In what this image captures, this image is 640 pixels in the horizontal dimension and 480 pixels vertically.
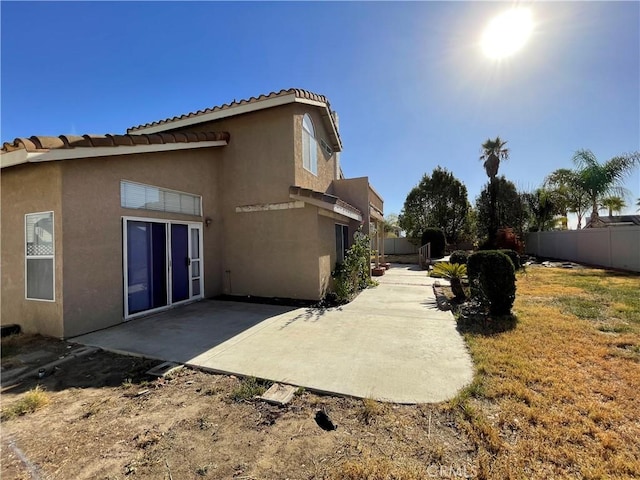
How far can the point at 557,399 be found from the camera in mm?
3645

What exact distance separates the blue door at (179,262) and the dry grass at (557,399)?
7.89m

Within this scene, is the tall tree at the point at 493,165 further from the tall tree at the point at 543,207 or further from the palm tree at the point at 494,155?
the tall tree at the point at 543,207

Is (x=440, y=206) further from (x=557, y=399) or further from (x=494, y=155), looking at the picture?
(x=557, y=399)

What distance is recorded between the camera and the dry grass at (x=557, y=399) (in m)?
2.66

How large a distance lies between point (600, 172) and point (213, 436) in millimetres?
29716

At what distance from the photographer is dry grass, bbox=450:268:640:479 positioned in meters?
2.66

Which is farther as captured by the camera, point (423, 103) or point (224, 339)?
point (423, 103)

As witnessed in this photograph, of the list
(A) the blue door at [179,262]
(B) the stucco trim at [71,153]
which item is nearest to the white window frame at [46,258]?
(B) the stucco trim at [71,153]

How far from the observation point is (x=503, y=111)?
11406mm

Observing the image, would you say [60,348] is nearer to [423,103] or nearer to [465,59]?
[465,59]

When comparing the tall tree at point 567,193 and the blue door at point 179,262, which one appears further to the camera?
the tall tree at point 567,193

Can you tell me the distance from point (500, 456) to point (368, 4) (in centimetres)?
1029

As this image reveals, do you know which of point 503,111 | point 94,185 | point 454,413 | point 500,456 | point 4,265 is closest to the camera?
point 500,456

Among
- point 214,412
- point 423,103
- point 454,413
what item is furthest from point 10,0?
point 423,103
